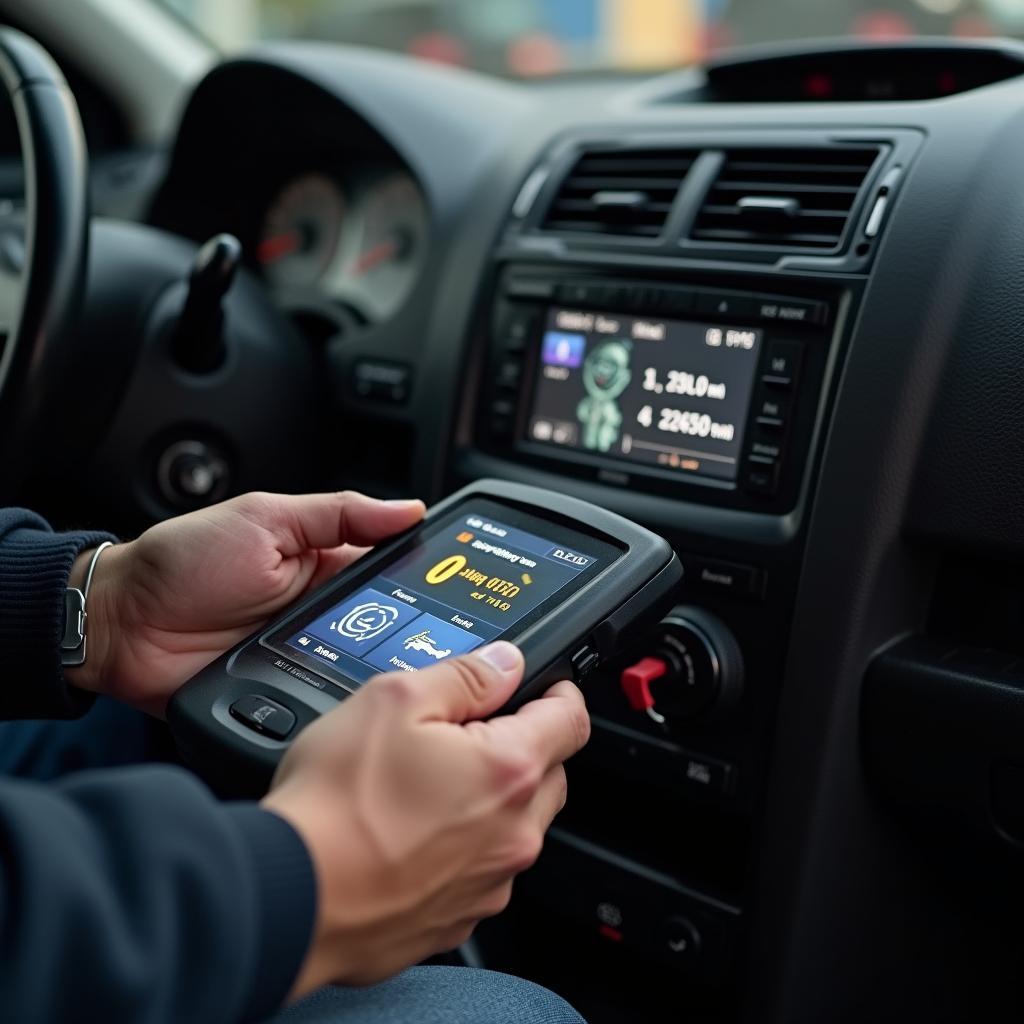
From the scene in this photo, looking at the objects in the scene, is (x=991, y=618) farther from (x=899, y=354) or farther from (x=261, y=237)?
(x=261, y=237)

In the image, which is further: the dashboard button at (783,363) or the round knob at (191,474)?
the round knob at (191,474)

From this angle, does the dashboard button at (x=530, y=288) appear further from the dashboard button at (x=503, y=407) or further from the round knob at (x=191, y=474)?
the round knob at (x=191, y=474)

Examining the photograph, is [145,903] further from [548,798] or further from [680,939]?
[680,939]

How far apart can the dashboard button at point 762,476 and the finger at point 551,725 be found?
1.19ft

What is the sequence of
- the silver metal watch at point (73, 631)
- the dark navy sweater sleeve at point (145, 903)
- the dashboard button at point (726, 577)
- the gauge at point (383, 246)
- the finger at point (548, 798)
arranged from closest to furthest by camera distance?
the dark navy sweater sleeve at point (145, 903)
the finger at point (548, 798)
the silver metal watch at point (73, 631)
the dashboard button at point (726, 577)
the gauge at point (383, 246)

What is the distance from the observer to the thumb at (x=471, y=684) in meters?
0.74

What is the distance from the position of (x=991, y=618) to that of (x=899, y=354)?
0.82 feet

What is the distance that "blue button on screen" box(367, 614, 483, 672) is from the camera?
3.04 feet

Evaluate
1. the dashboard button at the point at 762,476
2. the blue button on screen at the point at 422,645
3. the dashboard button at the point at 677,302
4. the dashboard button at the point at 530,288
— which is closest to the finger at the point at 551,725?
the blue button on screen at the point at 422,645

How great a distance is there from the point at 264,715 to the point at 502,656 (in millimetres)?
175

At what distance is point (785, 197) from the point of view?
3.98 ft

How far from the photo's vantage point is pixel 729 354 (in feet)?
3.82

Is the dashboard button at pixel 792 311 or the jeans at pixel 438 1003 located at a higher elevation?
the dashboard button at pixel 792 311

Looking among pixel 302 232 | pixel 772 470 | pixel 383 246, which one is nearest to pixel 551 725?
pixel 772 470
